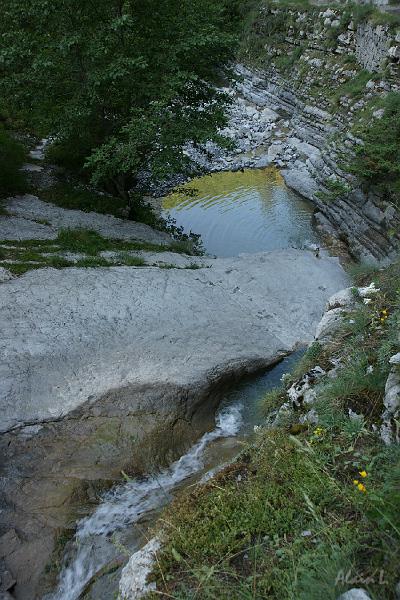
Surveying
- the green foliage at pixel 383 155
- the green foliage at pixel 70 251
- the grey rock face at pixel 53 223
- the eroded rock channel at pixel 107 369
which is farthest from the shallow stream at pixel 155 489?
the green foliage at pixel 70 251

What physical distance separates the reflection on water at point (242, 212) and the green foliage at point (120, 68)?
4.18 metres

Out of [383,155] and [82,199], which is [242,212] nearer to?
[383,155]

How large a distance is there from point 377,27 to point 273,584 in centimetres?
2368

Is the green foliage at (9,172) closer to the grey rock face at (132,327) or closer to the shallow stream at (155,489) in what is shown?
A: the shallow stream at (155,489)

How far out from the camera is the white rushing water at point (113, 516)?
544 centimetres

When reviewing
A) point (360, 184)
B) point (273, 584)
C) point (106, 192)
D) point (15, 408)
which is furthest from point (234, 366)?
point (106, 192)

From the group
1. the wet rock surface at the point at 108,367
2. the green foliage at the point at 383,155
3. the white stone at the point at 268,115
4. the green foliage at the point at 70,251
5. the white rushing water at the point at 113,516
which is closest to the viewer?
the white rushing water at the point at 113,516

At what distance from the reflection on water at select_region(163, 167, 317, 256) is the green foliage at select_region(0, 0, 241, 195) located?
418 centimetres

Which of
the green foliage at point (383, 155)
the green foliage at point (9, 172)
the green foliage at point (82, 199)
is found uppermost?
the green foliage at point (383, 155)

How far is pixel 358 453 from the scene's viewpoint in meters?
4.13

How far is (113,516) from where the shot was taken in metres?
6.21

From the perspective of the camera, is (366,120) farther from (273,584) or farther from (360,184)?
(273,584)

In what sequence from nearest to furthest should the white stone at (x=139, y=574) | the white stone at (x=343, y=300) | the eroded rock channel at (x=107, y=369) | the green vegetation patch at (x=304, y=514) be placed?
the green vegetation patch at (x=304, y=514)
the white stone at (x=139, y=574)
the eroded rock channel at (x=107, y=369)
the white stone at (x=343, y=300)

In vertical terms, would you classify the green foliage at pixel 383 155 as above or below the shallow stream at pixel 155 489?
above
